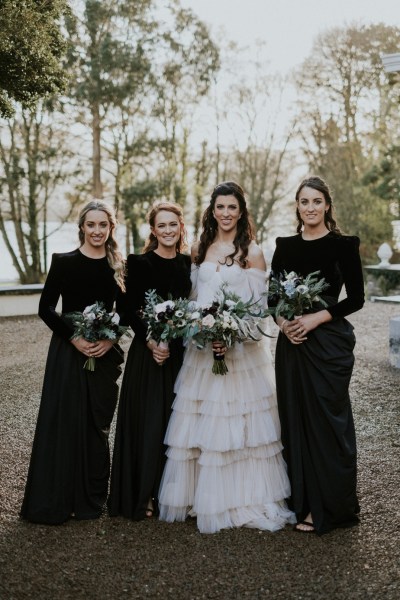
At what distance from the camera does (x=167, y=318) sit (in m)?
4.35

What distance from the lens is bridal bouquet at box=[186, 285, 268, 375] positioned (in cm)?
425

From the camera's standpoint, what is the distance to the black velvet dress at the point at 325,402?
4422mm

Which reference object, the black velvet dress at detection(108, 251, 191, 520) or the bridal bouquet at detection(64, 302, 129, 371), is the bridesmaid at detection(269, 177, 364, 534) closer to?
the black velvet dress at detection(108, 251, 191, 520)

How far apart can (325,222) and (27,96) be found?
20.4ft

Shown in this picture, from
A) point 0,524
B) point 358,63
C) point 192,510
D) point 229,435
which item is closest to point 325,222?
point 229,435

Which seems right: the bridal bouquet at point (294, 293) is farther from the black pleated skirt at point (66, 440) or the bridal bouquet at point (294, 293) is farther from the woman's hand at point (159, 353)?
the black pleated skirt at point (66, 440)

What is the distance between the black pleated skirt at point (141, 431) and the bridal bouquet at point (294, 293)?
813 millimetres

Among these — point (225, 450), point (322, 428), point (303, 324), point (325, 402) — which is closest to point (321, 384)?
point (325, 402)

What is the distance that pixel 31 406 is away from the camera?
26.7ft

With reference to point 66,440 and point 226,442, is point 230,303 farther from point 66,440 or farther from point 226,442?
point 66,440

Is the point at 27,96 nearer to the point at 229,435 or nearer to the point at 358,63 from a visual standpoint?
the point at 229,435

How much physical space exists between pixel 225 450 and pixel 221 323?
844mm

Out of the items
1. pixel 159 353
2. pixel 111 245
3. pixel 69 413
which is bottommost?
pixel 69 413

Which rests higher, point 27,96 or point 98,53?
point 98,53
